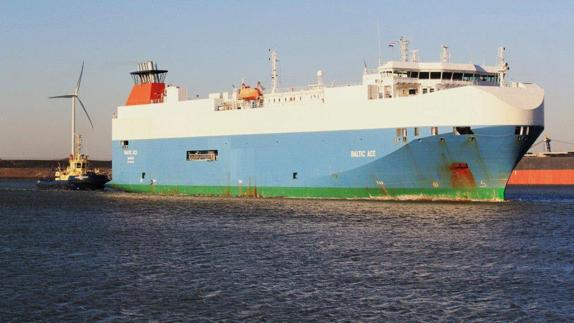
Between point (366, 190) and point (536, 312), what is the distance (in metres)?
28.8

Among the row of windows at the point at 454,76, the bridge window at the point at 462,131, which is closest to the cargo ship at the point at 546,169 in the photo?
the row of windows at the point at 454,76

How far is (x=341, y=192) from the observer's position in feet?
154

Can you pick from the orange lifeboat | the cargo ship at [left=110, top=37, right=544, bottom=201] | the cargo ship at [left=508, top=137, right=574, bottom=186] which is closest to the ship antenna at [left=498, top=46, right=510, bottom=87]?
the cargo ship at [left=110, top=37, right=544, bottom=201]

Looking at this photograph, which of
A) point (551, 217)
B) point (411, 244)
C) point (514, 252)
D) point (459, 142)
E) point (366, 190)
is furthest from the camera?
point (366, 190)

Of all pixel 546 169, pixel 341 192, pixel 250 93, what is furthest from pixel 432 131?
pixel 546 169

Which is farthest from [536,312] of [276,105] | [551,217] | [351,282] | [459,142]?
[276,105]

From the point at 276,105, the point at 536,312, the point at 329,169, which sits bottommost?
the point at 536,312

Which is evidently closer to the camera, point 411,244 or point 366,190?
point 411,244

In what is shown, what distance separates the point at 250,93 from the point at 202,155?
5857mm

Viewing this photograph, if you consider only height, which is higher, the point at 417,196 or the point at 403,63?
the point at 403,63

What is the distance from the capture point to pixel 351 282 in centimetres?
2014

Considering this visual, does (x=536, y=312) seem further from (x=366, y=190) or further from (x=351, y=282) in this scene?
(x=366, y=190)

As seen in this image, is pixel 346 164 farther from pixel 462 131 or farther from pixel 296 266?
pixel 296 266

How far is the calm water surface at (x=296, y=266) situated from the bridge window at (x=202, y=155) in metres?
15.8
